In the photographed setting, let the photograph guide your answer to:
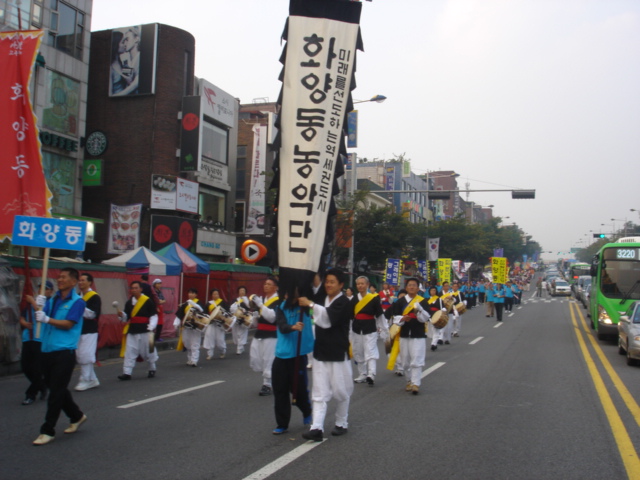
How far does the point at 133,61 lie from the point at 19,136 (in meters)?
21.2

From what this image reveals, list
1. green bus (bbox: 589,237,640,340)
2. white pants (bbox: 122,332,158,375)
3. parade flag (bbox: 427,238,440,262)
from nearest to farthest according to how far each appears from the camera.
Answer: white pants (bbox: 122,332,158,375)
green bus (bbox: 589,237,640,340)
parade flag (bbox: 427,238,440,262)

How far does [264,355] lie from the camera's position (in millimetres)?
10031

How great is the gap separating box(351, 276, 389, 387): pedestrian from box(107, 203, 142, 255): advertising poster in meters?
18.3

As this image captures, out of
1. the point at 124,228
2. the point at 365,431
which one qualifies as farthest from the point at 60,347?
the point at 124,228

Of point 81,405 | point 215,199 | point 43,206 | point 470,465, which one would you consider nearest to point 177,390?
point 81,405

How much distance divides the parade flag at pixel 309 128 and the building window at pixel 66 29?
20514 millimetres

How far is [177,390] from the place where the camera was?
10297mm

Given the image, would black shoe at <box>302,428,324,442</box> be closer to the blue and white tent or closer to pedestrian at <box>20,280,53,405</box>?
pedestrian at <box>20,280,53,405</box>

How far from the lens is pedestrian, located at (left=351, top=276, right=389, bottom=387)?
10.9 metres

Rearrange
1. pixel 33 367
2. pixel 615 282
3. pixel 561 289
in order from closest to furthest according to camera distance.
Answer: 1. pixel 33 367
2. pixel 615 282
3. pixel 561 289

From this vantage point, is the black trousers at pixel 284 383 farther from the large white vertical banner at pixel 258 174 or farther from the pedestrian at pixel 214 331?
the large white vertical banner at pixel 258 174

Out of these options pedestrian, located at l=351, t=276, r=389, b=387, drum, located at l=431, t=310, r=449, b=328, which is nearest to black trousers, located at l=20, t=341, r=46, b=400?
pedestrian, located at l=351, t=276, r=389, b=387

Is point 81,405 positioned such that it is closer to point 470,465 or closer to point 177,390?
point 177,390

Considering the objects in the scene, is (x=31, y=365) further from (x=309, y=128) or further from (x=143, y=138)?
(x=143, y=138)
